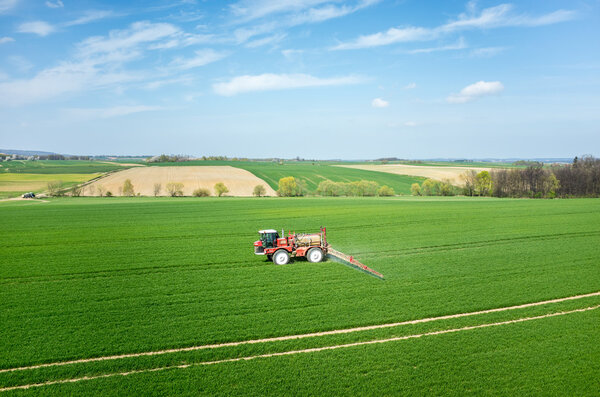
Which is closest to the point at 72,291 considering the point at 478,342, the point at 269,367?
the point at 269,367

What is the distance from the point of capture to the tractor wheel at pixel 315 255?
23.7 m

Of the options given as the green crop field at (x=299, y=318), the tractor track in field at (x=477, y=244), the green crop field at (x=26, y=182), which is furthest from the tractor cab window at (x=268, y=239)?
the green crop field at (x=26, y=182)

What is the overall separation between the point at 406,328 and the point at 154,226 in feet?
102

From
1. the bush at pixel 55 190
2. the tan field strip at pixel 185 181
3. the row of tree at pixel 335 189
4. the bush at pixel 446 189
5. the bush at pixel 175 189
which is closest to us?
the bush at pixel 55 190

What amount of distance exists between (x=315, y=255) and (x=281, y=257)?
7.14 ft

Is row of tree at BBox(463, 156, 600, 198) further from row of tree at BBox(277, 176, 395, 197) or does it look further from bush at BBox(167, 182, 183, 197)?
bush at BBox(167, 182, 183, 197)

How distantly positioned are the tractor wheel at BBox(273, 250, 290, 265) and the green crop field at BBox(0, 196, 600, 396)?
Answer: 82cm

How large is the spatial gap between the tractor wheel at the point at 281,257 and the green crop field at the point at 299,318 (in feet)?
2.67

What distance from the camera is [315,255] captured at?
23.8 m

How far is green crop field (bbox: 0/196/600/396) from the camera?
11117mm

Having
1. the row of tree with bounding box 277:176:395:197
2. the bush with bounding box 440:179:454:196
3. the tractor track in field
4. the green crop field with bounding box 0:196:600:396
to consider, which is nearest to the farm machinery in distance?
the green crop field with bounding box 0:196:600:396

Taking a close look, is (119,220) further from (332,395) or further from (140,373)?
(332,395)

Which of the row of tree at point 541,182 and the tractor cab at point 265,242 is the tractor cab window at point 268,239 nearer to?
the tractor cab at point 265,242

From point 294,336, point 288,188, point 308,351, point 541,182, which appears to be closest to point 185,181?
point 288,188
